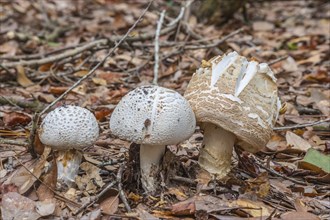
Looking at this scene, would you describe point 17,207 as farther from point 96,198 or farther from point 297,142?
point 297,142

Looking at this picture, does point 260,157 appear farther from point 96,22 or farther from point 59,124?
point 96,22

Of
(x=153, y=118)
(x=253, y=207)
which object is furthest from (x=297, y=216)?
(x=153, y=118)

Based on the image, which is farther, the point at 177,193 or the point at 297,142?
the point at 297,142

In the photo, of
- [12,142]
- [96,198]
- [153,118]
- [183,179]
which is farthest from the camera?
[12,142]

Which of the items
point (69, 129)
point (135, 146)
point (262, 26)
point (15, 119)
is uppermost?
point (69, 129)

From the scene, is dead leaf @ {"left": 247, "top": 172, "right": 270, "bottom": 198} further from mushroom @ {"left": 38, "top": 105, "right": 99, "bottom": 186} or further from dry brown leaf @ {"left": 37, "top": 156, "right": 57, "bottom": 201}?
dry brown leaf @ {"left": 37, "top": 156, "right": 57, "bottom": 201}

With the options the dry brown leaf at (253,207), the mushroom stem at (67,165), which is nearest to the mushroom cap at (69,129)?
the mushroom stem at (67,165)

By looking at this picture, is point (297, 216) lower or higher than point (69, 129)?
lower

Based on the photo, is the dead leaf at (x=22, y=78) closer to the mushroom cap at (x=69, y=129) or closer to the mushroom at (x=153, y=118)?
the mushroom cap at (x=69, y=129)

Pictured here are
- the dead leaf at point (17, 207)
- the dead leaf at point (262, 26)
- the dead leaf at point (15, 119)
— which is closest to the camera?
the dead leaf at point (17, 207)

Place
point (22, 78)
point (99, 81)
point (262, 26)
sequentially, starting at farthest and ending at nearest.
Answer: point (262, 26) → point (99, 81) → point (22, 78)
